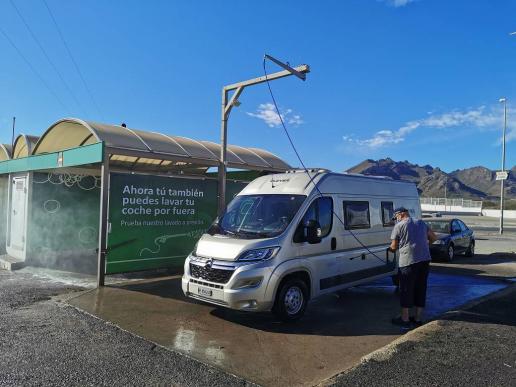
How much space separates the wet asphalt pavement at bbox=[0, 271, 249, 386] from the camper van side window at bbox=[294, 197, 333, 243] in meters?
3.02

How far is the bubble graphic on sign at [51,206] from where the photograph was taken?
1317 cm

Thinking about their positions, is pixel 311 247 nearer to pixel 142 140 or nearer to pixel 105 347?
pixel 105 347

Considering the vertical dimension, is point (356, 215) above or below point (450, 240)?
above

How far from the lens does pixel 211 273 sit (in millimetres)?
6848

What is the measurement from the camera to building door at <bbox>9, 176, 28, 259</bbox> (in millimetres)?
12711

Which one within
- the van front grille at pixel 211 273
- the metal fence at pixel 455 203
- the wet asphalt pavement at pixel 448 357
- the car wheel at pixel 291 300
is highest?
the metal fence at pixel 455 203

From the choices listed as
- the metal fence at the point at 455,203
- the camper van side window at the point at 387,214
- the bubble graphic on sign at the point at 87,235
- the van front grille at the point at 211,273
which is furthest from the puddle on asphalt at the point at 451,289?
the metal fence at the point at 455,203

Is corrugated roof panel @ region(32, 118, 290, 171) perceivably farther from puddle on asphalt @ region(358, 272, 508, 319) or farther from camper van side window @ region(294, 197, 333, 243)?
puddle on asphalt @ region(358, 272, 508, 319)

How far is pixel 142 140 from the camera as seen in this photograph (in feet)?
42.2

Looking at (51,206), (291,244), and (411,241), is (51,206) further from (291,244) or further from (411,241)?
(411,241)

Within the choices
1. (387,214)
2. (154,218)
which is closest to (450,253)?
(387,214)

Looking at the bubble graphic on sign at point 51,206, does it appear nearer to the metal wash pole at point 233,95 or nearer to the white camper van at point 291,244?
the metal wash pole at point 233,95

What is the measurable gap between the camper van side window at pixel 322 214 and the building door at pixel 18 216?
885 centimetres

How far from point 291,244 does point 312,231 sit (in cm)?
46
